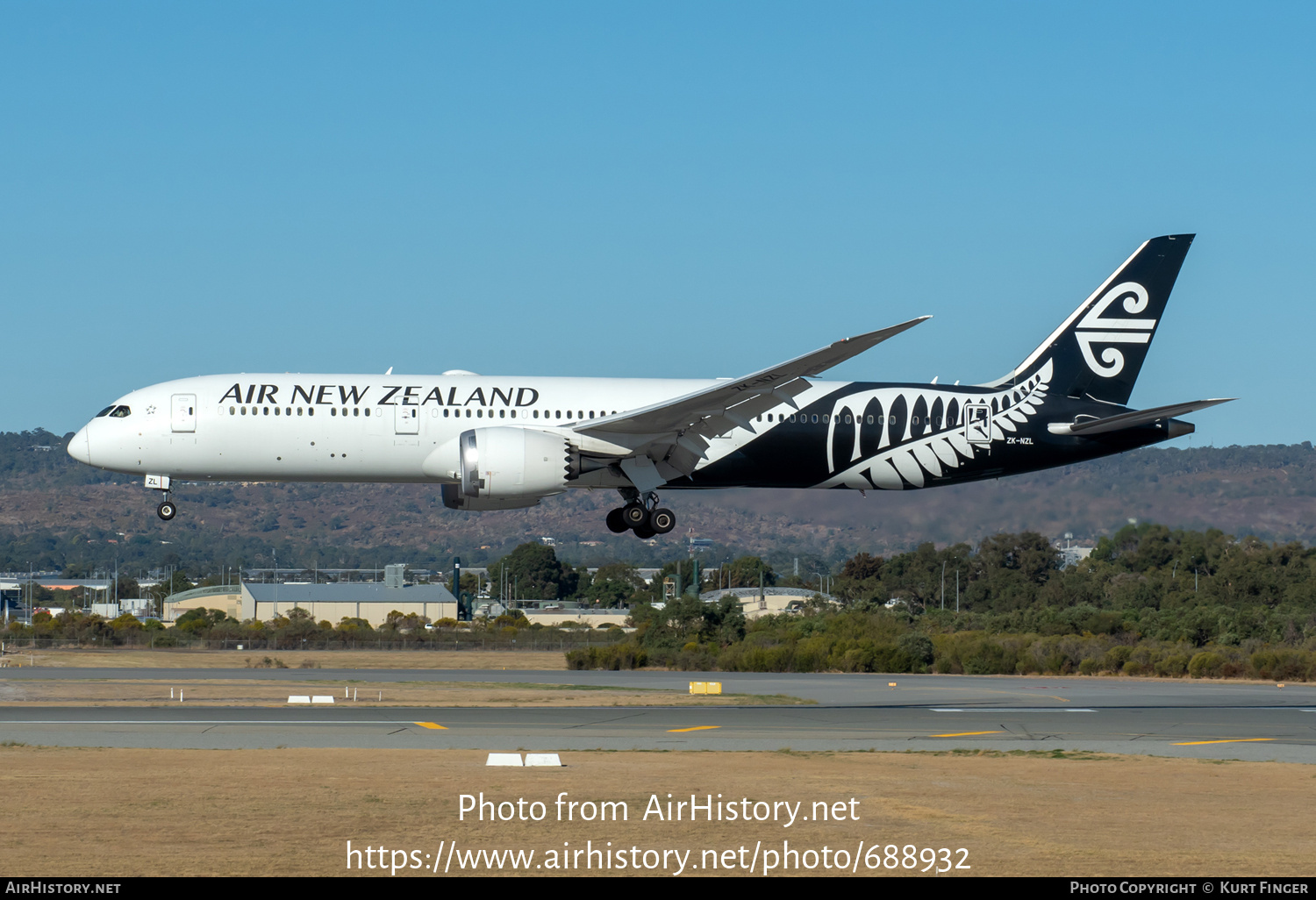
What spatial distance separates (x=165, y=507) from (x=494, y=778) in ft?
53.8

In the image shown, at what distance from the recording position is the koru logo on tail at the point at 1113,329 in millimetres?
37000

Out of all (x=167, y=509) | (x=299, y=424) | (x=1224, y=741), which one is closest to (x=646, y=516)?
(x=299, y=424)

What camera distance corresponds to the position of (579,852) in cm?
1507

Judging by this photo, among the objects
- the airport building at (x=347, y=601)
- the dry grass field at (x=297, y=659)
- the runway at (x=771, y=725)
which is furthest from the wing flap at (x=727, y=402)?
the airport building at (x=347, y=601)

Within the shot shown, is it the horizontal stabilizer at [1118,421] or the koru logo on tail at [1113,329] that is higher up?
the koru logo on tail at [1113,329]

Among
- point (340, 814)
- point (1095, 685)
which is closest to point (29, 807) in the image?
point (340, 814)

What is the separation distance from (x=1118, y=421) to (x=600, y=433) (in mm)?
13010

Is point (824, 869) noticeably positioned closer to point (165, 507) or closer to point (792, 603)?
point (165, 507)

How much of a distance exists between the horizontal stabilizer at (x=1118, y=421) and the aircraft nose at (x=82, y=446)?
23539 mm

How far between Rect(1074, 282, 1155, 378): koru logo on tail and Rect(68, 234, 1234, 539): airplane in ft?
6.13

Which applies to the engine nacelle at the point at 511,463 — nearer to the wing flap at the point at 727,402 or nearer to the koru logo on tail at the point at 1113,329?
the wing flap at the point at 727,402

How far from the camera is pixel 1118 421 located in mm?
34594

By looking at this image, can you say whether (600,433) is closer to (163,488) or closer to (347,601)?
(163,488)

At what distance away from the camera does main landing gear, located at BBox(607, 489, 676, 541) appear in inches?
1325
